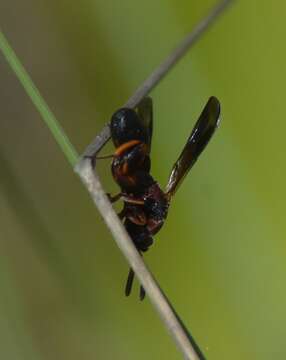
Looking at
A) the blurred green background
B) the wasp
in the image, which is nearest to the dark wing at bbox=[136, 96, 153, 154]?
the wasp

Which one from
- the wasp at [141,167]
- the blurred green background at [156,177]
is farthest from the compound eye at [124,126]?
the blurred green background at [156,177]

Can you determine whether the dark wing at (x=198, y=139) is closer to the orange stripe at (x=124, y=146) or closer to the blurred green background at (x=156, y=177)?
the orange stripe at (x=124, y=146)

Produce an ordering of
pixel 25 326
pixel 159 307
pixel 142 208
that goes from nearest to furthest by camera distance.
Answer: pixel 159 307 < pixel 142 208 < pixel 25 326

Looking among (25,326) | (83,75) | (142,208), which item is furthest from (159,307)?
(83,75)

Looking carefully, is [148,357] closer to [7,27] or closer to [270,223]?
[270,223]

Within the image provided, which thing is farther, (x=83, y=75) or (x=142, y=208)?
(x=83, y=75)

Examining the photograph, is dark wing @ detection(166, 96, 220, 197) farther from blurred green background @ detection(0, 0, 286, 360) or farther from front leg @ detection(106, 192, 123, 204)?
blurred green background @ detection(0, 0, 286, 360)

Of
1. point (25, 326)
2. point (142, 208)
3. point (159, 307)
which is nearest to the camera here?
point (159, 307)
